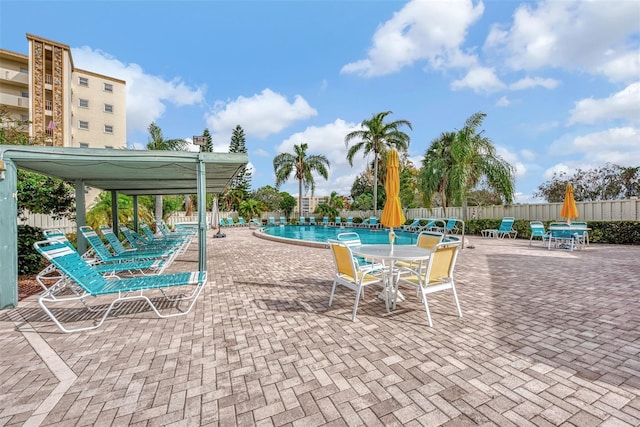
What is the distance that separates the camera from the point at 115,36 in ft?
31.9

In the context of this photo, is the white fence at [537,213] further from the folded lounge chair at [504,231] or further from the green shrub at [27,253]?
the green shrub at [27,253]

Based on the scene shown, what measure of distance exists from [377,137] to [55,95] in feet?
89.0

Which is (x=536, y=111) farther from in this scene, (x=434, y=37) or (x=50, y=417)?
(x=50, y=417)

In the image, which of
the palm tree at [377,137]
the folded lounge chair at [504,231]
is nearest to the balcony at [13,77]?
the palm tree at [377,137]

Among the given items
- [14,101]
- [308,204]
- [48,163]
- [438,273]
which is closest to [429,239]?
[438,273]

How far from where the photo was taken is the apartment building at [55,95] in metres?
23.9

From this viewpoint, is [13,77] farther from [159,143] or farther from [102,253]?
[102,253]

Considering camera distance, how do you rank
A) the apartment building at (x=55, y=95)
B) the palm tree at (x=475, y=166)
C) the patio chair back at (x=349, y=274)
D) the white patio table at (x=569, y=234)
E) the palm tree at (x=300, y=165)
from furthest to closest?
the palm tree at (x=300, y=165)
the apartment building at (x=55, y=95)
the palm tree at (x=475, y=166)
the white patio table at (x=569, y=234)
the patio chair back at (x=349, y=274)

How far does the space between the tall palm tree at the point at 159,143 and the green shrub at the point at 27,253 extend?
10.9 metres

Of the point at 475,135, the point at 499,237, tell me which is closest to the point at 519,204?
the point at 499,237

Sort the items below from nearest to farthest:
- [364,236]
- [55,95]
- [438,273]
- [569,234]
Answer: [438,273] < [569,234] < [364,236] < [55,95]

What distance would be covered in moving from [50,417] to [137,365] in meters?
0.68

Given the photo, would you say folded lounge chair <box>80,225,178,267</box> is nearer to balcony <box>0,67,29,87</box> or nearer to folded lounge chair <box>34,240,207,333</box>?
folded lounge chair <box>34,240,207,333</box>

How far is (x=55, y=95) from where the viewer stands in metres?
24.3
